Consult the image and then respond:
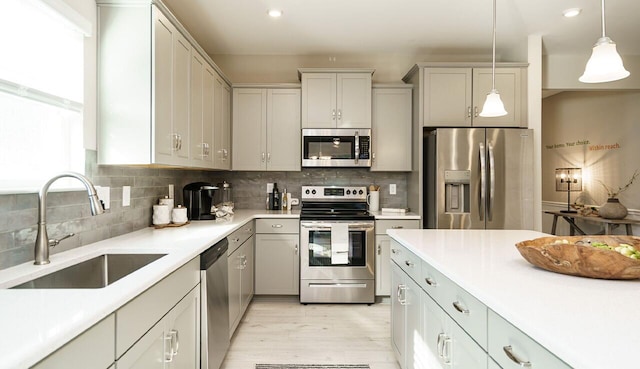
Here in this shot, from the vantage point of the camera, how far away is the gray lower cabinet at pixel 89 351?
2.66 feet

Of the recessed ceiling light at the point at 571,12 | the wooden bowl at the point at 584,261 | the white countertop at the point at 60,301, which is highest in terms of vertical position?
the recessed ceiling light at the point at 571,12

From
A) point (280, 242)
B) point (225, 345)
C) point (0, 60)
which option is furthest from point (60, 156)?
point (280, 242)

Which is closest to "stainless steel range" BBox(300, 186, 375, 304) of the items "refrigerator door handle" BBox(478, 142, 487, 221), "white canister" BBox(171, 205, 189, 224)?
"refrigerator door handle" BBox(478, 142, 487, 221)

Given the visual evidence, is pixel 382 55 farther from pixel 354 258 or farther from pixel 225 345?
pixel 225 345

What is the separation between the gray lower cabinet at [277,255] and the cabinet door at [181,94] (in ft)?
4.15

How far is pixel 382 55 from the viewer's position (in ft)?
13.2

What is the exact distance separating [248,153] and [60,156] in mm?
2096

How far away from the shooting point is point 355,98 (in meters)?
3.68

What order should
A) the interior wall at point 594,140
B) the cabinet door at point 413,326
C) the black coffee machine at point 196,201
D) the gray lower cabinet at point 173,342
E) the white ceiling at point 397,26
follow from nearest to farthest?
the gray lower cabinet at point 173,342
the cabinet door at point 413,326
the white ceiling at point 397,26
the black coffee machine at point 196,201
the interior wall at point 594,140

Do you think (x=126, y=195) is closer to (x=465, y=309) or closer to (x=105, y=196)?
(x=105, y=196)

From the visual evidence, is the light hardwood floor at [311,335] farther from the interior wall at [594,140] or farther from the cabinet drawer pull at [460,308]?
the interior wall at [594,140]

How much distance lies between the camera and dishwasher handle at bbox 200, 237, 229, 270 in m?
1.94

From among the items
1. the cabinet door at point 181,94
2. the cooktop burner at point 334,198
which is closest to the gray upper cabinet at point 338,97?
the cooktop burner at point 334,198

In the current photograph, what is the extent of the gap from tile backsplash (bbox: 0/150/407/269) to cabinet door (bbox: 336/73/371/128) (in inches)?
24.9
